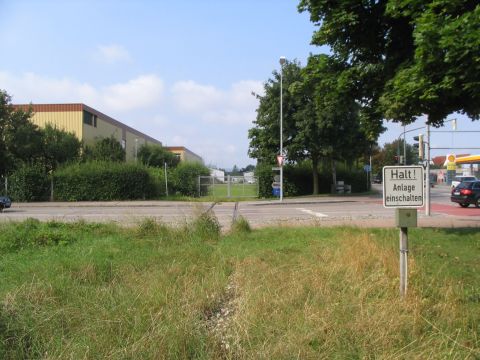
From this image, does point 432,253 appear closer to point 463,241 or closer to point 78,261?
point 463,241

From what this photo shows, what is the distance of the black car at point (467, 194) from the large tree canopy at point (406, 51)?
16.0 m

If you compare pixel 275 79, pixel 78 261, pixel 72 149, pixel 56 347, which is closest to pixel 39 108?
pixel 72 149

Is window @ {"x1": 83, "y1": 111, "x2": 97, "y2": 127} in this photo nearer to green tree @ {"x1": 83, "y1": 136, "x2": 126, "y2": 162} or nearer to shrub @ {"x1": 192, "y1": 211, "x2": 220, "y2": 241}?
green tree @ {"x1": 83, "y1": 136, "x2": 126, "y2": 162}

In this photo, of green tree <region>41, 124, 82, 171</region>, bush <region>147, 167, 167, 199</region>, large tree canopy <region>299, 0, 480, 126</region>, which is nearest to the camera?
large tree canopy <region>299, 0, 480, 126</region>

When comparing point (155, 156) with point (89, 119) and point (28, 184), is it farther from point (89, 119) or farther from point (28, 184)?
point (28, 184)

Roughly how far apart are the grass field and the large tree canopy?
3.20 meters

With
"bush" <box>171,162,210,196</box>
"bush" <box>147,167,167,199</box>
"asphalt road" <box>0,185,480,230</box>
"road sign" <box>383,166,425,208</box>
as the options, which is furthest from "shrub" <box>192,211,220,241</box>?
"bush" <box>171,162,210,196</box>

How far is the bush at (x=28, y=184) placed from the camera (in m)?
A: 32.6

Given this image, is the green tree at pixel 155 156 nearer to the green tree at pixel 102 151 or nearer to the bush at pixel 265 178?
the green tree at pixel 102 151

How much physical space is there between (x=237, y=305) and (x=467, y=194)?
24.1 m

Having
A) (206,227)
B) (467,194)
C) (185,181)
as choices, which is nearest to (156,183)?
(185,181)

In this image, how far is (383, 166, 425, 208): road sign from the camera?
5176 millimetres

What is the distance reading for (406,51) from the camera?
401 inches

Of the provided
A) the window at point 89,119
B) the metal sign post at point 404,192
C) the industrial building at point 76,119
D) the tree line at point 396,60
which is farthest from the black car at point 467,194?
the window at point 89,119
